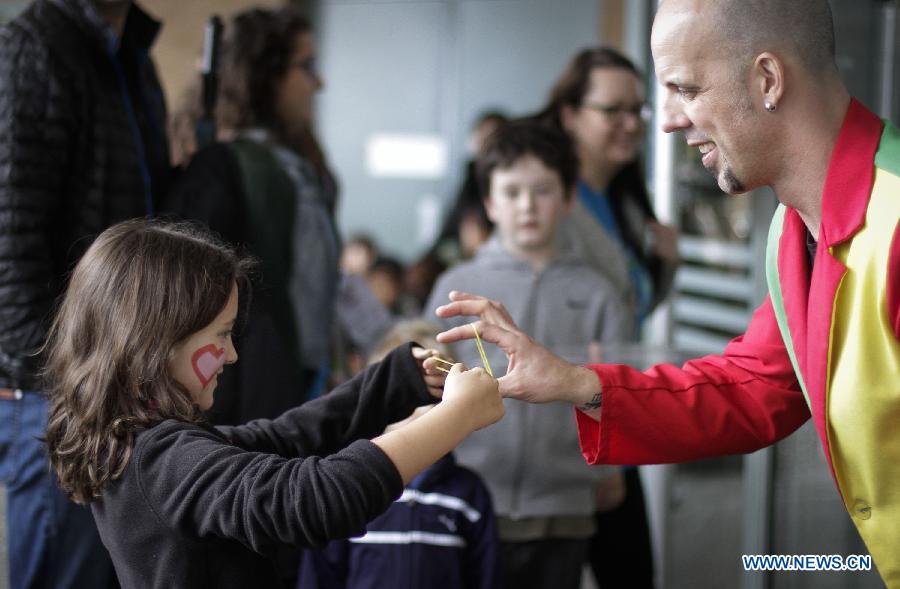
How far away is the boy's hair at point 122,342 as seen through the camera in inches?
63.7

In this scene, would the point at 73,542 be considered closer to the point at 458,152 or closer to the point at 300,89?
the point at 300,89

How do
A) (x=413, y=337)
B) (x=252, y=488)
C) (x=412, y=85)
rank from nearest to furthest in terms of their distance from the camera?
(x=252, y=488) → (x=413, y=337) → (x=412, y=85)

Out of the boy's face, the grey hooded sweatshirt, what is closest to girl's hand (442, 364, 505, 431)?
the grey hooded sweatshirt

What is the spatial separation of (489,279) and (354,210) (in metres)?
5.53

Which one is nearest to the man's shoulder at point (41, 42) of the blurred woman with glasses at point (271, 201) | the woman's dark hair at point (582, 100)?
the blurred woman with glasses at point (271, 201)

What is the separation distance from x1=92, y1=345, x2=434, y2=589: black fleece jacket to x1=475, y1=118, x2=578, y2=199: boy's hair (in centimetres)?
137

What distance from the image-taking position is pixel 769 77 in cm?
176

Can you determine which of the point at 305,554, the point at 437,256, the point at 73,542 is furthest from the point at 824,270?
the point at 437,256

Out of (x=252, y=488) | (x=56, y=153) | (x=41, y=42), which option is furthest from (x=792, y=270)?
(x=41, y=42)

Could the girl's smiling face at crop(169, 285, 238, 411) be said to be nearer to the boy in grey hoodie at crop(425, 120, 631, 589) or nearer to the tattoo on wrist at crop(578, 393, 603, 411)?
the tattoo on wrist at crop(578, 393, 603, 411)

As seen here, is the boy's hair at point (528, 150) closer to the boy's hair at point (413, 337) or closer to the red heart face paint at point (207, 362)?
the boy's hair at point (413, 337)

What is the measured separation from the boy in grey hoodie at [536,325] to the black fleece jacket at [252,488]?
36.5 inches

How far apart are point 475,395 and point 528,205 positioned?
1.51 meters

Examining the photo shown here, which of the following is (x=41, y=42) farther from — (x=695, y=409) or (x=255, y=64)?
(x=695, y=409)
